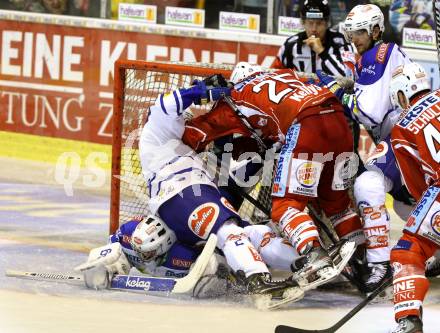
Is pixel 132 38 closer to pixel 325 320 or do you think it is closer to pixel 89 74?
pixel 89 74

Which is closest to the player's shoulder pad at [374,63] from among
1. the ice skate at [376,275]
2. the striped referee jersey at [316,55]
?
the ice skate at [376,275]

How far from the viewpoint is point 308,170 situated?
5727mm

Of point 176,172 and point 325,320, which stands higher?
point 176,172

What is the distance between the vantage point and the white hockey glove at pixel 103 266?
19.2 ft

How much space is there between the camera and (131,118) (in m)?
6.81

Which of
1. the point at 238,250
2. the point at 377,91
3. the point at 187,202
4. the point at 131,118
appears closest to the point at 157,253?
the point at 187,202

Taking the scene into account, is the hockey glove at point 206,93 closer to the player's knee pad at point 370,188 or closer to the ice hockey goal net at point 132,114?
the ice hockey goal net at point 132,114

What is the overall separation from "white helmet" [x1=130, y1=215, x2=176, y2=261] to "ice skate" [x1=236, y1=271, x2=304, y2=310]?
1.74 ft

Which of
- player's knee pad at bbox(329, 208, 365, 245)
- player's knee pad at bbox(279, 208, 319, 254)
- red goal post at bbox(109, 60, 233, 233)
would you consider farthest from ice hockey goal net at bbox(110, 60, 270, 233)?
player's knee pad at bbox(279, 208, 319, 254)

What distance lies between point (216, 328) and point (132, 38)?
4.61 m

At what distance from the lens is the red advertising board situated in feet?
30.8

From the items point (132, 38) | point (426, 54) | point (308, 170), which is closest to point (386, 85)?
point (308, 170)

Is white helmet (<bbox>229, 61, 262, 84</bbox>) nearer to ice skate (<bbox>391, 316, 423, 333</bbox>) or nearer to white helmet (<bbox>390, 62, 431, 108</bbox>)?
white helmet (<bbox>390, 62, 431, 108</bbox>)

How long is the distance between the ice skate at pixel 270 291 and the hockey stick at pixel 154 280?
0.73ft
